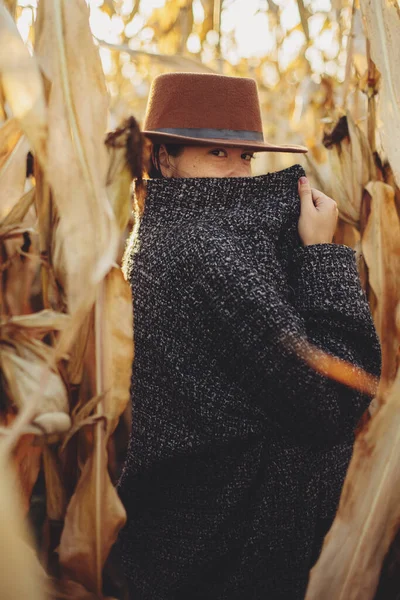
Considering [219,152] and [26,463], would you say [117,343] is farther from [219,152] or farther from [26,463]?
[219,152]

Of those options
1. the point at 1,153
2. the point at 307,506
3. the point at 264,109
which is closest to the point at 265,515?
the point at 307,506

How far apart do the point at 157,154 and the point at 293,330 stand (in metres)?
0.38

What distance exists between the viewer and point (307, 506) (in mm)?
701

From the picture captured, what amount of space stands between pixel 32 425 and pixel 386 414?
15.2 inches

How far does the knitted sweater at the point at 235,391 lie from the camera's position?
0.62 meters

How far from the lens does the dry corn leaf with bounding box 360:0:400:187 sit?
73 centimetres

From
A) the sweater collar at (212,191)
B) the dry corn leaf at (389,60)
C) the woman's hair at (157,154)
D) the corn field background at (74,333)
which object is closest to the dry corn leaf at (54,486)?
the corn field background at (74,333)

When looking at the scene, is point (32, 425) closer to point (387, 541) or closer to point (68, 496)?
point (68, 496)

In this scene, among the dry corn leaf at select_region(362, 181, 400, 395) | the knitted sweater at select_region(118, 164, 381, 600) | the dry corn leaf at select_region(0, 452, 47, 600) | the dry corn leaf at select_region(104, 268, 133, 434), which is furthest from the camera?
the dry corn leaf at select_region(362, 181, 400, 395)

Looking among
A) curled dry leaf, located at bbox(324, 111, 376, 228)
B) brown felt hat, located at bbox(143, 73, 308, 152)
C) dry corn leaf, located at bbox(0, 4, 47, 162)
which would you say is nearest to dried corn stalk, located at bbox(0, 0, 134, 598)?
dry corn leaf, located at bbox(0, 4, 47, 162)

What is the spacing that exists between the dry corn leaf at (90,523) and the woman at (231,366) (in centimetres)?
17

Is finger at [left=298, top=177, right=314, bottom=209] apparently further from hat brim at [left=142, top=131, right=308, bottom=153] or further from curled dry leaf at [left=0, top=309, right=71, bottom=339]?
curled dry leaf at [left=0, top=309, right=71, bottom=339]

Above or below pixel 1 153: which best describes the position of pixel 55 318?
below

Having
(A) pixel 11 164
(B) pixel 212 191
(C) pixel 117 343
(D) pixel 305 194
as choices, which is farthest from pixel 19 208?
(D) pixel 305 194
